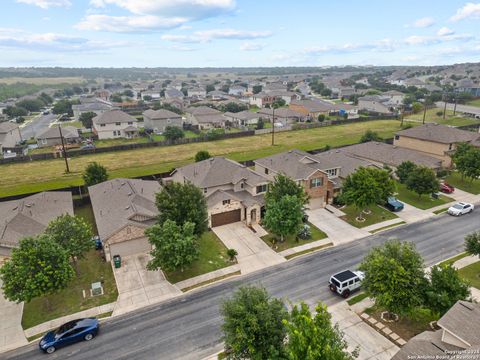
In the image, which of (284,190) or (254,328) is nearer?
(254,328)

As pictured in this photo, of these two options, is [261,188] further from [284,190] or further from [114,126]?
[114,126]

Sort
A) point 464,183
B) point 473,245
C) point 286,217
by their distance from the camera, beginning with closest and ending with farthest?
point 473,245, point 286,217, point 464,183

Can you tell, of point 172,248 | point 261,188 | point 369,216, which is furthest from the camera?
point 261,188

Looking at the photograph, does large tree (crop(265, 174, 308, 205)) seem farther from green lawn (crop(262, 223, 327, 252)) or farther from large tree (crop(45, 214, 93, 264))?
large tree (crop(45, 214, 93, 264))

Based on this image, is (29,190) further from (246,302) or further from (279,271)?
(246,302)

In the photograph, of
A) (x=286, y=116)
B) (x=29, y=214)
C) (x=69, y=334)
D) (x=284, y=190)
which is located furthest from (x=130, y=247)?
(x=286, y=116)

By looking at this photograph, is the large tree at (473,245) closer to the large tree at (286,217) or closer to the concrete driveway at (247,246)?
the large tree at (286,217)

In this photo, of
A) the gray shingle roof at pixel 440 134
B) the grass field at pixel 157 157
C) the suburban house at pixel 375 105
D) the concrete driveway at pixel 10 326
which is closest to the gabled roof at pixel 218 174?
the grass field at pixel 157 157
